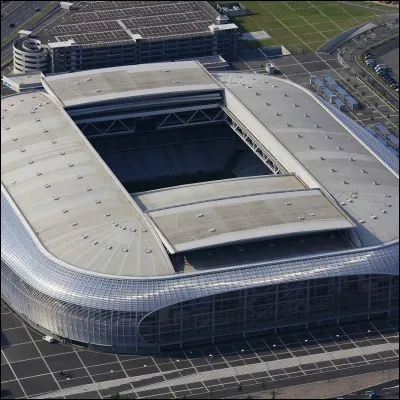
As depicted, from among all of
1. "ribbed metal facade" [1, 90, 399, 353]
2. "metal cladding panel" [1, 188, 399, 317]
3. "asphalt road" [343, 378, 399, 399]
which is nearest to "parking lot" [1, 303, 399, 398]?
"ribbed metal facade" [1, 90, 399, 353]

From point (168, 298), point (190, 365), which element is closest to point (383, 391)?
point (190, 365)

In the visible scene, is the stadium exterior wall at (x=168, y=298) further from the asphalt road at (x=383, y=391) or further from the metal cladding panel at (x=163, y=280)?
the asphalt road at (x=383, y=391)

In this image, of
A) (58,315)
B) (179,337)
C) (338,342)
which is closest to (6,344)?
(58,315)

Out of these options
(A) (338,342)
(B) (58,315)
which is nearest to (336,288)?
(A) (338,342)

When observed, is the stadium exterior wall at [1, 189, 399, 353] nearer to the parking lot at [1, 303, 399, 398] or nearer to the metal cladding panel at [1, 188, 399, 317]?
the metal cladding panel at [1, 188, 399, 317]

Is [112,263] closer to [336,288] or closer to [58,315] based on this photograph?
[58,315]

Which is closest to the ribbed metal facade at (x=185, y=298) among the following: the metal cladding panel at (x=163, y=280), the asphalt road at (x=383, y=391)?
the metal cladding panel at (x=163, y=280)
